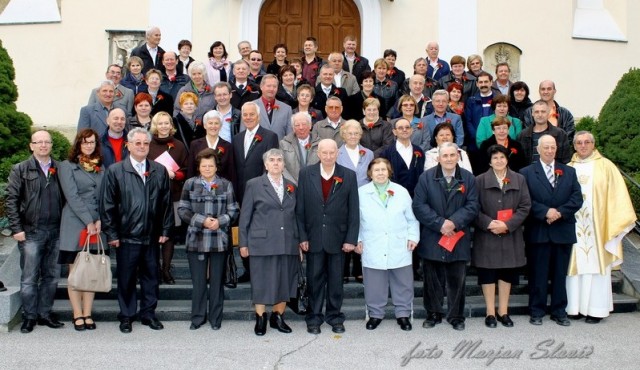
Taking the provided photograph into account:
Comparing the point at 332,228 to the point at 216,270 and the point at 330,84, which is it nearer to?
the point at 216,270

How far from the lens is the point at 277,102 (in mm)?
8602

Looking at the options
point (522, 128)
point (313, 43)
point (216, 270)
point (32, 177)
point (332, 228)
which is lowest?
point (216, 270)

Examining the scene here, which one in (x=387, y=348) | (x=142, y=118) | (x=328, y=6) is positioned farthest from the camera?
(x=328, y=6)

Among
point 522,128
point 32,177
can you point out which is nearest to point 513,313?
point 522,128

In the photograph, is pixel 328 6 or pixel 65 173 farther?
pixel 328 6

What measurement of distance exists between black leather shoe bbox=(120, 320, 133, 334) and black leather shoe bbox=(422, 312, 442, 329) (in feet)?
9.32

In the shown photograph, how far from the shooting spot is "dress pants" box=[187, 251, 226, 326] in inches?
271

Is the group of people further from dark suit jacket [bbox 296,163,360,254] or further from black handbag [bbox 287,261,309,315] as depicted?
black handbag [bbox 287,261,309,315]

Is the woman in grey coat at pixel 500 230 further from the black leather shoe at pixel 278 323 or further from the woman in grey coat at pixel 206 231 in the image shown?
the woman in grey coat at pixel 206 231

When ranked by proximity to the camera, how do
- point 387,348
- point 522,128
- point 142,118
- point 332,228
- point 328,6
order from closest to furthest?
point 387,348, point 332,228, point 142,118, point 522,128, point 328,6

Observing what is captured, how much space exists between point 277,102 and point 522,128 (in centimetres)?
316

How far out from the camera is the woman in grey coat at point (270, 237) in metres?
6.77

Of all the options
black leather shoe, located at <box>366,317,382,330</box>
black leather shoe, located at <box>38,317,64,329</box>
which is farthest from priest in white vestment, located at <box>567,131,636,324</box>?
black leather shoe, located at <box>38,317,64,329</box>

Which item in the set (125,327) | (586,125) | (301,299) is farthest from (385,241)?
(586,125)
